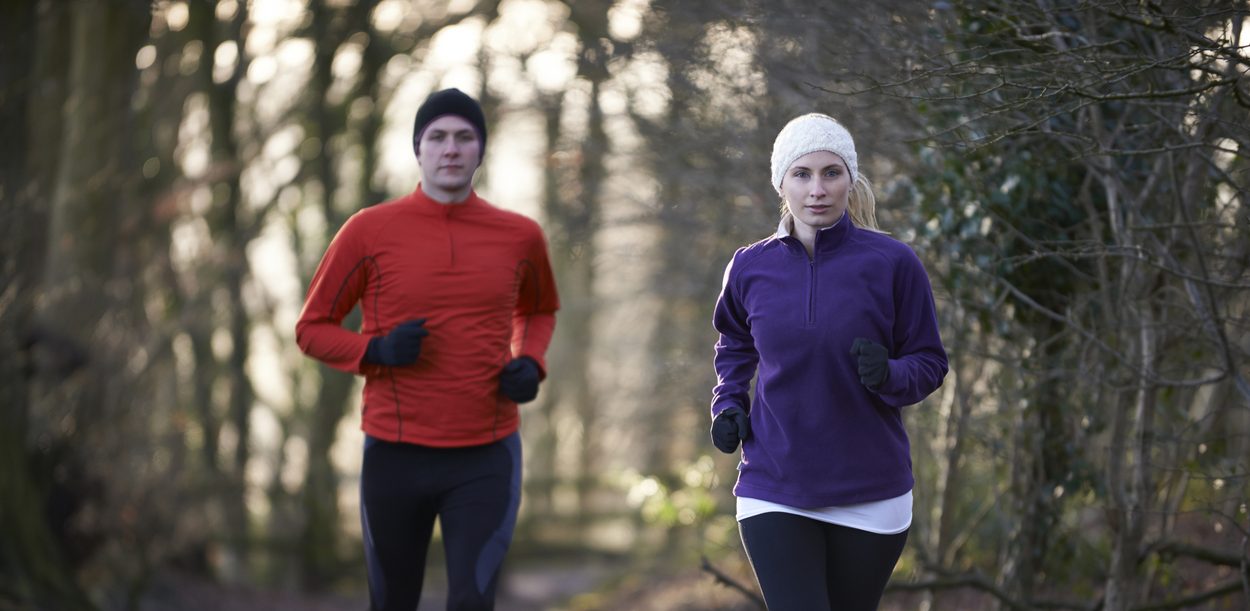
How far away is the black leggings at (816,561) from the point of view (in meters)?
3.41

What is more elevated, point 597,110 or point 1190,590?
point 597,110

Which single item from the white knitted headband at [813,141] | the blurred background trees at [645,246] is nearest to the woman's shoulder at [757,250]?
the white knitted headband at [813,141]

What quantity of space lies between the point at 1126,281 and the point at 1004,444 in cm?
128

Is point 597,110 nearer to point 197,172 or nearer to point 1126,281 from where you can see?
point 197,172

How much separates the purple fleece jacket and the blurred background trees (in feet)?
1.58

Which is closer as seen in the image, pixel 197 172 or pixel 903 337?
pixel 903 337

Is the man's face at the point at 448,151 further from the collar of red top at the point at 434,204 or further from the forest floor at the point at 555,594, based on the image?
the forest floor at the point at 555,594

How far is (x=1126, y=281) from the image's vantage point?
15.2ft

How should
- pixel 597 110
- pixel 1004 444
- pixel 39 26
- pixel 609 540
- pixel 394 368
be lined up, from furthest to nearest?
1. pixel 609 540
2. pixel 597 110
3. pixel 39 26
4. pixel 1004 444
5. pixel 394 368

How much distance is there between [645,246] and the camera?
1391 cm

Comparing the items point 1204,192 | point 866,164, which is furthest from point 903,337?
point 866,164

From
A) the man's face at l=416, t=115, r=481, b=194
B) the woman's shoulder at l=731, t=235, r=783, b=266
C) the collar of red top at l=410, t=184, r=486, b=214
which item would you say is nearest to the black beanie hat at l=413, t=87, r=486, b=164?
the man's face at l=416, t=115, r=481, b=194

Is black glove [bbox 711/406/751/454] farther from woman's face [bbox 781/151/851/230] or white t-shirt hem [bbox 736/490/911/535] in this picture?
woman's face [bbox 781/151/851/230]

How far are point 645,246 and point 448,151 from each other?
9.36 m
